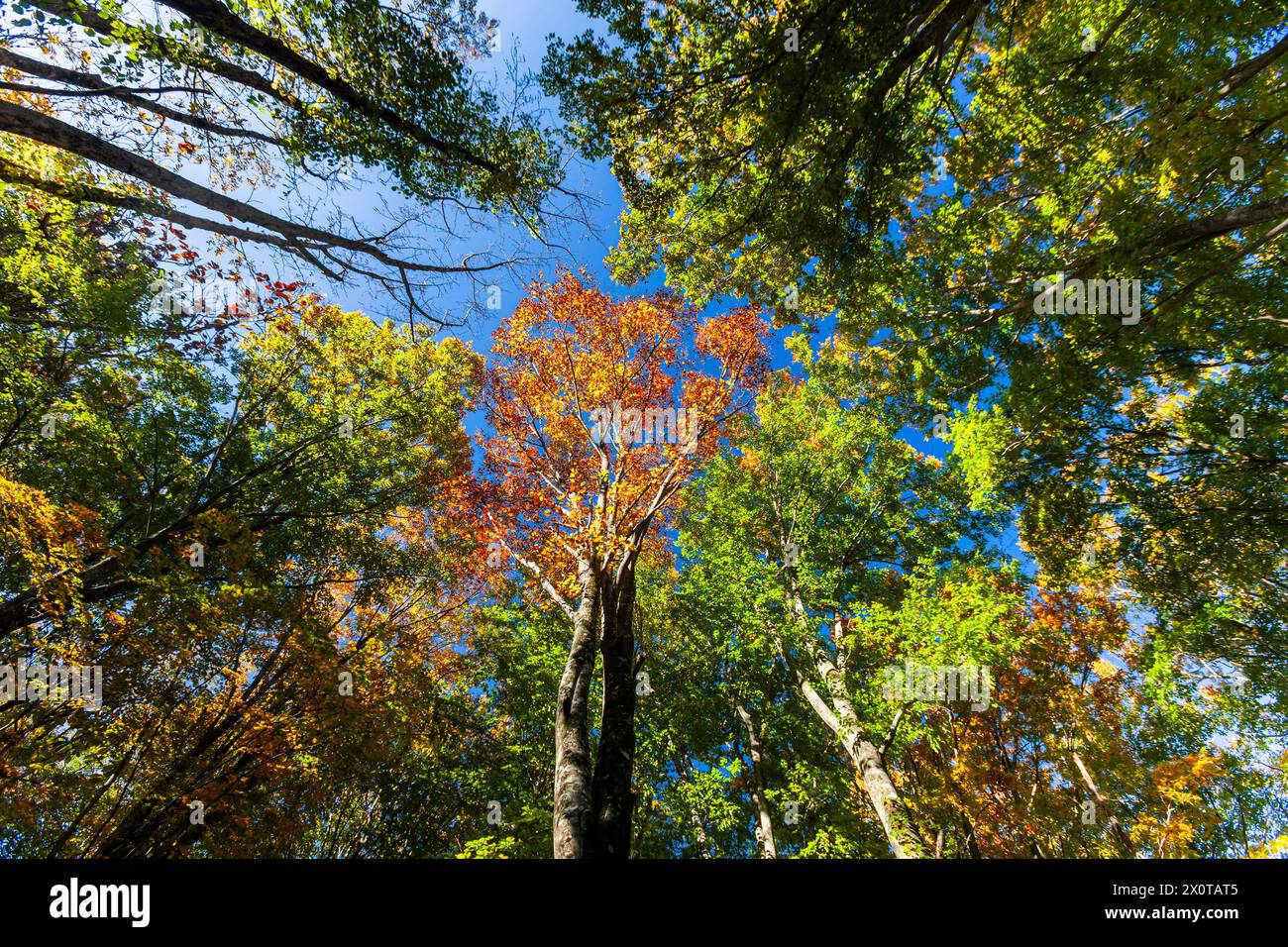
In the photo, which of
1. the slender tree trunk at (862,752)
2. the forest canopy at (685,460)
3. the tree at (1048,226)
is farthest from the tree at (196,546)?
the slender tree trunk at (862,752)

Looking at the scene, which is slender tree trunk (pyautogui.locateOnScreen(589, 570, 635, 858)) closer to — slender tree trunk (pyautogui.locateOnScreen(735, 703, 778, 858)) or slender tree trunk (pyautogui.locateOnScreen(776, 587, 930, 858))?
slender tree trunk (pyautogui.locateOnScreen(776, 587, 930, 858))

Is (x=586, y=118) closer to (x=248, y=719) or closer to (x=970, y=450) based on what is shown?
(x=970, y=450)

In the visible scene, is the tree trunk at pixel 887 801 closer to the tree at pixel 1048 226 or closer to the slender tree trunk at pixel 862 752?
the slender tree trunk at pixel 862 752

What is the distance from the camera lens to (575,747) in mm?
4938

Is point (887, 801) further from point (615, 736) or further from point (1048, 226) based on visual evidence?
point (1048, 226)

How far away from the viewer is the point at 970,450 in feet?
25.1

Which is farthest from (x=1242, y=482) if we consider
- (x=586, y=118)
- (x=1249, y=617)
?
(x=586, y=118)

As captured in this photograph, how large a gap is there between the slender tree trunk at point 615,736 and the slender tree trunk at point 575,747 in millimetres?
182

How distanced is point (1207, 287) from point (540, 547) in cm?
1146

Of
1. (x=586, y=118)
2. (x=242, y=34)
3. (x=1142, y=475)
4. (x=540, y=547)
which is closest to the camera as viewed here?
(x=242, y=34)

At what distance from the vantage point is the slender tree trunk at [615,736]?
4336mm

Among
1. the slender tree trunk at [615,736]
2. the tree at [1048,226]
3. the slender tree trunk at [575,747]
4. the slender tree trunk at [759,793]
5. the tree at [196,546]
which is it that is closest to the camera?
the slender tree trunk at [575,747]

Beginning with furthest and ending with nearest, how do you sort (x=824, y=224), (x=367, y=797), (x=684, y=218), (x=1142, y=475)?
1. (x=367, y=797)
2. (x=684, y=218)
3. (x=1142, y=475)
4. (x=824, y=224)

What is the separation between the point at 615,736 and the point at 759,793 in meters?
8.57
